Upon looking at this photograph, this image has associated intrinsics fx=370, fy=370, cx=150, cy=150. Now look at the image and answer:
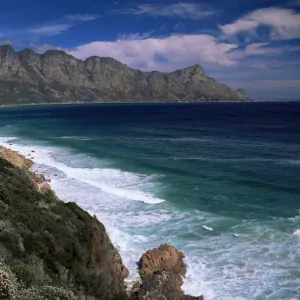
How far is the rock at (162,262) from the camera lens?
72.1 ft

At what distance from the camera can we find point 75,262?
15758mm

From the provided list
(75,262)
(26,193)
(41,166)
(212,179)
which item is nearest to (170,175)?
(212,179)

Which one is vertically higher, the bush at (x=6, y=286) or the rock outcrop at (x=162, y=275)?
the bush at (x=6, y=286)

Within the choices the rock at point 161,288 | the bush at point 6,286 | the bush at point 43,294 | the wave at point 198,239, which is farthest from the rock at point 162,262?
the bush at point 6,286

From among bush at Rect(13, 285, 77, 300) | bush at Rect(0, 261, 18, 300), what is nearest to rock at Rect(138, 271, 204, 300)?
bush at Rect(13, 285, 77, 300)

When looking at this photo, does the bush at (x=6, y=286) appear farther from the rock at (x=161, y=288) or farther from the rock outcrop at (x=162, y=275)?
the rock at (x=161, y=288)

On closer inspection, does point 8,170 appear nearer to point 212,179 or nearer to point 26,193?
point 26,193

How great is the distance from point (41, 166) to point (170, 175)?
18396mm

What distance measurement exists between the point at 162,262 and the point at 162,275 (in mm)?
1896

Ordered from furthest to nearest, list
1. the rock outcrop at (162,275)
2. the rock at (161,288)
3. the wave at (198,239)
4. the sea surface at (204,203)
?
the sea surface at (204,203)
the wave at (198,239)
the rock outcrop at (162,275)
the rock at (161,288)

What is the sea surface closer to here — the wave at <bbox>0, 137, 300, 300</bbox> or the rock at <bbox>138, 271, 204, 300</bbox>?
the wave at <bbox>0, 137, 300, 300</bbox>

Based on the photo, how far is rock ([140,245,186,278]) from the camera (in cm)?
2197

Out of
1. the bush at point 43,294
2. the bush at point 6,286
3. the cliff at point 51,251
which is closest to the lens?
the bush at point 6,286

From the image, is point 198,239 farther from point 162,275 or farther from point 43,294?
point 43,294
